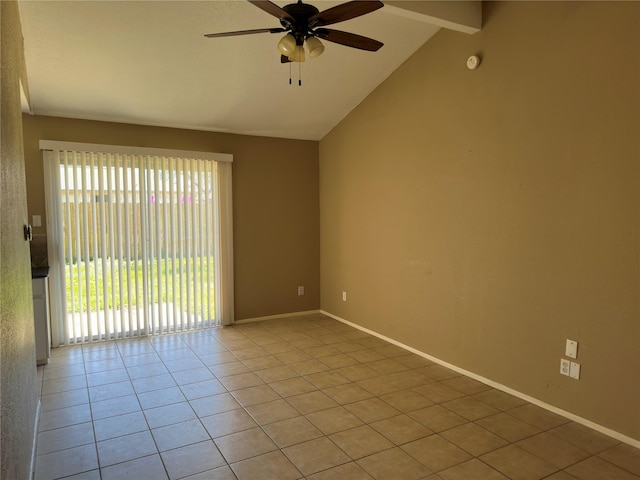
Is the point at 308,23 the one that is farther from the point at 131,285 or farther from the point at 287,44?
the point at 131,285

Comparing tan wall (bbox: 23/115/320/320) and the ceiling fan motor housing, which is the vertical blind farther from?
the ceiling fan motor housing

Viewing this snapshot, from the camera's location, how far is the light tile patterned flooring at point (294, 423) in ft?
7.26

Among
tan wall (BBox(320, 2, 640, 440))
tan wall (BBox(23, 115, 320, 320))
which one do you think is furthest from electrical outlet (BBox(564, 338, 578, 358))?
tan wall (BBox(23, 115, 320, 320))

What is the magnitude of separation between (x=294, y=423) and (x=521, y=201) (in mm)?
2219

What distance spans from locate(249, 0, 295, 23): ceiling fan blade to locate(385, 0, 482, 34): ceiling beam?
918 millimetres

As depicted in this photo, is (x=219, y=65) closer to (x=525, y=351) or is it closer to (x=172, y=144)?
(x=172, y=144)

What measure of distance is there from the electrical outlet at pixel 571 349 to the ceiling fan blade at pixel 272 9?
263cm

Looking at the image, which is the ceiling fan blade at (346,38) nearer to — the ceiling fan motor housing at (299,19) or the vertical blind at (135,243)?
the ceiling fan motor housing at (299,19)

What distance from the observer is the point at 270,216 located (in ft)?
17.5

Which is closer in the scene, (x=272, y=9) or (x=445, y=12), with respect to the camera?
(x=272, y=9)

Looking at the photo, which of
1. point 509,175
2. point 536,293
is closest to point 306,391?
point 536,293

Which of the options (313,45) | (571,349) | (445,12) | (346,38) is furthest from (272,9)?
(571,349)

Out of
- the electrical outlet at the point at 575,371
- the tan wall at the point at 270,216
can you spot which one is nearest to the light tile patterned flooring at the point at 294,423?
the electrical outlet at the point at 575,371

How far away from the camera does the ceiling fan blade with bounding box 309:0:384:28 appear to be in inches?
81.9
